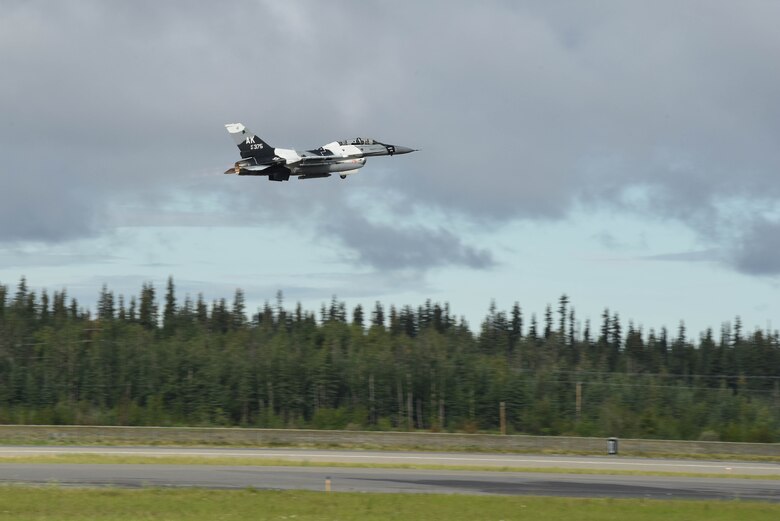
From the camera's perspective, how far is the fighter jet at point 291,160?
35.1 meters

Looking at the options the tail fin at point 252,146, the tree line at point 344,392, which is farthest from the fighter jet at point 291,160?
the tree line at point 344,392

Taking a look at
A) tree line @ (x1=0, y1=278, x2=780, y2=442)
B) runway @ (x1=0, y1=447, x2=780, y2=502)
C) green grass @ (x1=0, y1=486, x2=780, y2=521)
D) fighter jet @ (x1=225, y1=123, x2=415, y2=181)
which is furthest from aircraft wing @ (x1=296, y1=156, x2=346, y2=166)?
tree line @ (x1=0, y1=278, x2=780, y2=442)

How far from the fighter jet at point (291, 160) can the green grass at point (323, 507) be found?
Result: 1215 cm

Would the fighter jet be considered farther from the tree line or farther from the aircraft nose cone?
the tree line

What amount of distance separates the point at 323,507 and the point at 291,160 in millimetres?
14434

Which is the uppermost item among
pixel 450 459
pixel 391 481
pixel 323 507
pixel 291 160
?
pixel 291 160

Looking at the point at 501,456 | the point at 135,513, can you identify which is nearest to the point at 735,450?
the point at 501,456

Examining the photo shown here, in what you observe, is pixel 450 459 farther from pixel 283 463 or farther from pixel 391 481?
pixel 391 481

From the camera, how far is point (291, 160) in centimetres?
3538

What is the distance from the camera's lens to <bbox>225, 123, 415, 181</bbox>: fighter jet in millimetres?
35125

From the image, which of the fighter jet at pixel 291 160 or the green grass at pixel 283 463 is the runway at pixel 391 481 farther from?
the fighter jet at pixel 291 160

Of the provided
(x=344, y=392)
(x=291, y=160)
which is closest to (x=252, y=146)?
(x=291, y=160)

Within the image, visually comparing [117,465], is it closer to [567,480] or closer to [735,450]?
[567,480]

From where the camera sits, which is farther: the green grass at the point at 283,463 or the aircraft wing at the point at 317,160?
the aircraft wing at the point at 317,160
